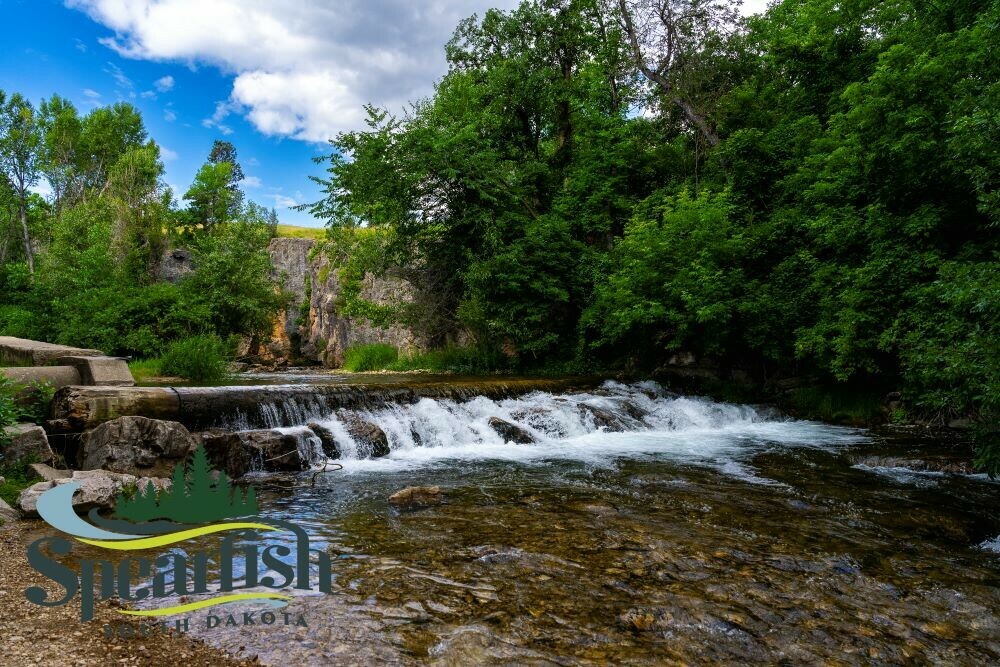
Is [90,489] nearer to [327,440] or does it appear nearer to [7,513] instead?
[7,513]

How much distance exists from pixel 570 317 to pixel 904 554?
14466mm

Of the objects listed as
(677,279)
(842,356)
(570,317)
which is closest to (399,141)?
(570,317)

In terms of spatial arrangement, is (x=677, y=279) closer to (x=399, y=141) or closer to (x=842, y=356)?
(x=842, y=356)

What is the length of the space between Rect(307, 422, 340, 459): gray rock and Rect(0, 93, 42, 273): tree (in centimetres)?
3165

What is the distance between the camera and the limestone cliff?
27.9 meters

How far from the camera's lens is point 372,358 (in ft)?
79.2

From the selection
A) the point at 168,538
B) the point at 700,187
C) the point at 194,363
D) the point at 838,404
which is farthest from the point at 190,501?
the point at 700,187

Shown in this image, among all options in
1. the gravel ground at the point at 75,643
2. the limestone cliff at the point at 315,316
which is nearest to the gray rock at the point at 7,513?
the gravel ground at the point at 75,643

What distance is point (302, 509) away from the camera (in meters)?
5.74

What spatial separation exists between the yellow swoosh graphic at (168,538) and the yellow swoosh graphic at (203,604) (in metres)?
1.32

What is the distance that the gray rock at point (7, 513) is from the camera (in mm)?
4641

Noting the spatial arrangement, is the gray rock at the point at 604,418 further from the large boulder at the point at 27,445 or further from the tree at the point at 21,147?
the tree at the point at 21,147

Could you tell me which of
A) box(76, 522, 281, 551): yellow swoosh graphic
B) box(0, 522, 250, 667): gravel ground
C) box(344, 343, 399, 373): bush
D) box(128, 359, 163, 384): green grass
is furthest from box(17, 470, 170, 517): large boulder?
box(344, 343, 399, 373): bush

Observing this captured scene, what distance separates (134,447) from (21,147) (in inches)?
1403
